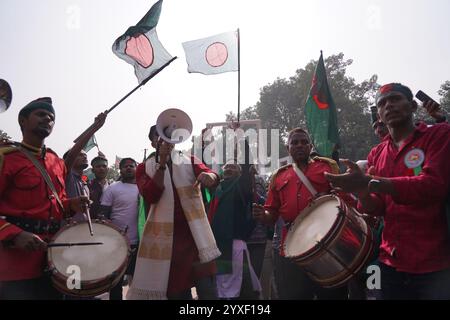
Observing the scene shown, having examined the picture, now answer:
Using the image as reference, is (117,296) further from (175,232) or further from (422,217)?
(422,217)

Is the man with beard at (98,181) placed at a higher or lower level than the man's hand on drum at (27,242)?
lower

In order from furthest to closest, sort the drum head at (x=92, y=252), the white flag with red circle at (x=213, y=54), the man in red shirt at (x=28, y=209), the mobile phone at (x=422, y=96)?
the white flag with red circle at (x=213, y=54), the mobile phone at (x=422, y=96), the drum head at (x=92, y=252), the man in red shirt at (x=28, y=209)

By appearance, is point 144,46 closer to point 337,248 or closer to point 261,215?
point 261,215

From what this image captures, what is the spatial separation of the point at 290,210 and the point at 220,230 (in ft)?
4.17

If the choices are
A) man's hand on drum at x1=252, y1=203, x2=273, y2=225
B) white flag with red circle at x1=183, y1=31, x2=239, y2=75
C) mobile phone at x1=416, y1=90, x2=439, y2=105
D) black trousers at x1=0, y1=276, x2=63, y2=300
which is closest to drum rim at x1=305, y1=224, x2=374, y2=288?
man's hand on drum at x1=252, y1=203, x2=273, y2=225

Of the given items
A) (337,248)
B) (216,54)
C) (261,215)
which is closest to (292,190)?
(261,215)

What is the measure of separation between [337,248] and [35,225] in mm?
2403

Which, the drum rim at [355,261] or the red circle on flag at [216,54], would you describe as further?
the red circle on flag at [216,54]

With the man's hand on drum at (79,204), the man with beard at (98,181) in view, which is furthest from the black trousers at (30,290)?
the man with beard at (98,181)

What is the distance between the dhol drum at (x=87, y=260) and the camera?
2.87m

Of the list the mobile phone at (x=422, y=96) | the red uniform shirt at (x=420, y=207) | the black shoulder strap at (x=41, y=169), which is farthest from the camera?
the mobile phone at (x=422, y=96)

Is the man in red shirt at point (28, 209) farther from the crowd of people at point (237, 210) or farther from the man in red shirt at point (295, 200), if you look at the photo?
the man in red shirt at point (295, 200)

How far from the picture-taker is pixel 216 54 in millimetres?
6926
